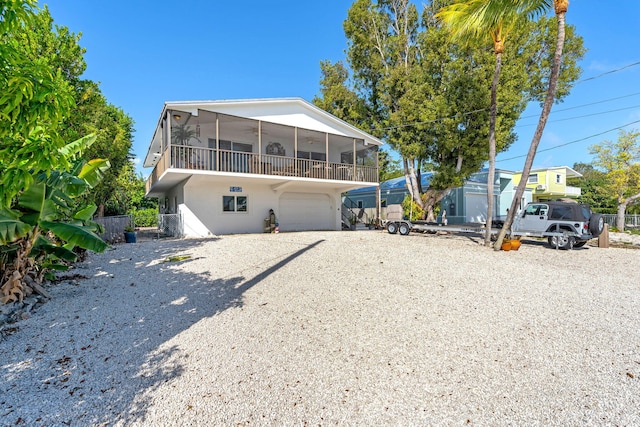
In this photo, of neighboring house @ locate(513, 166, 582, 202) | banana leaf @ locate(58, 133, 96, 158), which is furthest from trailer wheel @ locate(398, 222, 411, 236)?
neighboring house @ locate(513, 166, 582, 202)

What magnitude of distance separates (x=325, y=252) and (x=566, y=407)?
7.46 metres

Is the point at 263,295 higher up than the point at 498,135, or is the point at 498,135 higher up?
the point at 498,135

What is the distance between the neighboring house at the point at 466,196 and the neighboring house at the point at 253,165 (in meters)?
9.46

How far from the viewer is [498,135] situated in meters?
16.2

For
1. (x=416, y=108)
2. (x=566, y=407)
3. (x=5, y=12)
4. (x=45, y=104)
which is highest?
(x=416, y=108)

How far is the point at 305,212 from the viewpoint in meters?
19.6

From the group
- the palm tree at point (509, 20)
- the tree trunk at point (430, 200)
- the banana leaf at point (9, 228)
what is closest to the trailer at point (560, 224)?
the palm tree at point (509, 20)

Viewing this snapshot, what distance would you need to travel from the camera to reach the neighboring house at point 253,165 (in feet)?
46.2

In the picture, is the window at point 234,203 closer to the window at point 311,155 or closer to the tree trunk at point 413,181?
the window at point 311,155

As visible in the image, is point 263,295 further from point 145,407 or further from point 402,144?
point 402,144

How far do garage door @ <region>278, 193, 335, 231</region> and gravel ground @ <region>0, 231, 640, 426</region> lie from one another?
11.3 meters

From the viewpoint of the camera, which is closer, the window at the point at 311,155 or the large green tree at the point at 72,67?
the large green tree at the point at 72,67

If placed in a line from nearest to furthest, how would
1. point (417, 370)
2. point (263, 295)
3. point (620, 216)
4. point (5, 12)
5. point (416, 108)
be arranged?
1. point (5, 12)
2. point (417, 370)
3. point (263, 295)
4. point (416, 108)
5. point (620, 216)

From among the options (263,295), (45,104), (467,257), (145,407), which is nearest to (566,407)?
(145,407)
